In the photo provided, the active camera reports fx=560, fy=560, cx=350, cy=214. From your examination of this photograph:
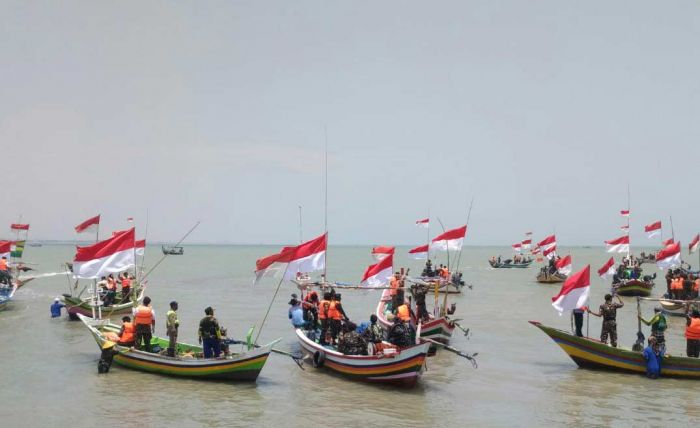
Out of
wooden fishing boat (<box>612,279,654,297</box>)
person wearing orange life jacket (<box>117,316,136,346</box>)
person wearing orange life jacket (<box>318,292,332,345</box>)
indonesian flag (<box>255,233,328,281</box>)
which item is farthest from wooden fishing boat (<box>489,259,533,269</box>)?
person wearing orange life jacket (<box>117,316,136,346</box>)

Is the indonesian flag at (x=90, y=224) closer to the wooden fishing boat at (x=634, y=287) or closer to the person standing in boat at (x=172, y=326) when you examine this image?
the person standing in boat at (x=172, y=326)

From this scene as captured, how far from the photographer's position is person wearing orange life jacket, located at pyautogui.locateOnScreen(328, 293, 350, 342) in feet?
53.9

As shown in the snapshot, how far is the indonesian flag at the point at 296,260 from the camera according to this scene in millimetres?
15633

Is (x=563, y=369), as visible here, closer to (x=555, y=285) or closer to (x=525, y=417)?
(x=525, y=417)

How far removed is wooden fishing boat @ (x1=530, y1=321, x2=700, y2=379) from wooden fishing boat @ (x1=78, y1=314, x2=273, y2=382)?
7905 millimetres

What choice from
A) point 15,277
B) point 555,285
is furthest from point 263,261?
point 555,285

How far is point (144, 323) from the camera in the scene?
15531mm

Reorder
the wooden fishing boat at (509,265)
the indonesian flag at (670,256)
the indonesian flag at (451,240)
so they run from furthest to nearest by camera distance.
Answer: the wooden fishing boat at (509,265) < the indonesian flag at (670,256) < the indonesian flag at (451,240)

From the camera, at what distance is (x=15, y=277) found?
33.9 m

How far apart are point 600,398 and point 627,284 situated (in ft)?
82.9

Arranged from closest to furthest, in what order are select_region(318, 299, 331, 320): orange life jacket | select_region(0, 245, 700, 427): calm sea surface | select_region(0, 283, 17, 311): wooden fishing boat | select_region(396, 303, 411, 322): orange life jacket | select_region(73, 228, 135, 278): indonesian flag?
select_region(0, 245, 700, 427): calm sea surface → select_region(396, 303, 411, 322): orange life jacket → select_region(73, 228, 135, 278): indonesian flag → select_region(318, 299, 331, 320): orange life jacket → select_region(0, 283, 17, 311): wooden fishing boat

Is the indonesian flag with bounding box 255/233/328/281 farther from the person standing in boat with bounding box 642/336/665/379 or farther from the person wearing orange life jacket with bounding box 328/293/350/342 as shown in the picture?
the person standing in boat with bounding box 642/336/665/379

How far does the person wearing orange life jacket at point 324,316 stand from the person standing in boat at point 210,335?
10.6ft

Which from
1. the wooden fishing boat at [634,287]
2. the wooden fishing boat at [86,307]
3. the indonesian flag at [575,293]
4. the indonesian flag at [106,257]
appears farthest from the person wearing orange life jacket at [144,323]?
the wooden fishing boat at [634,287]
